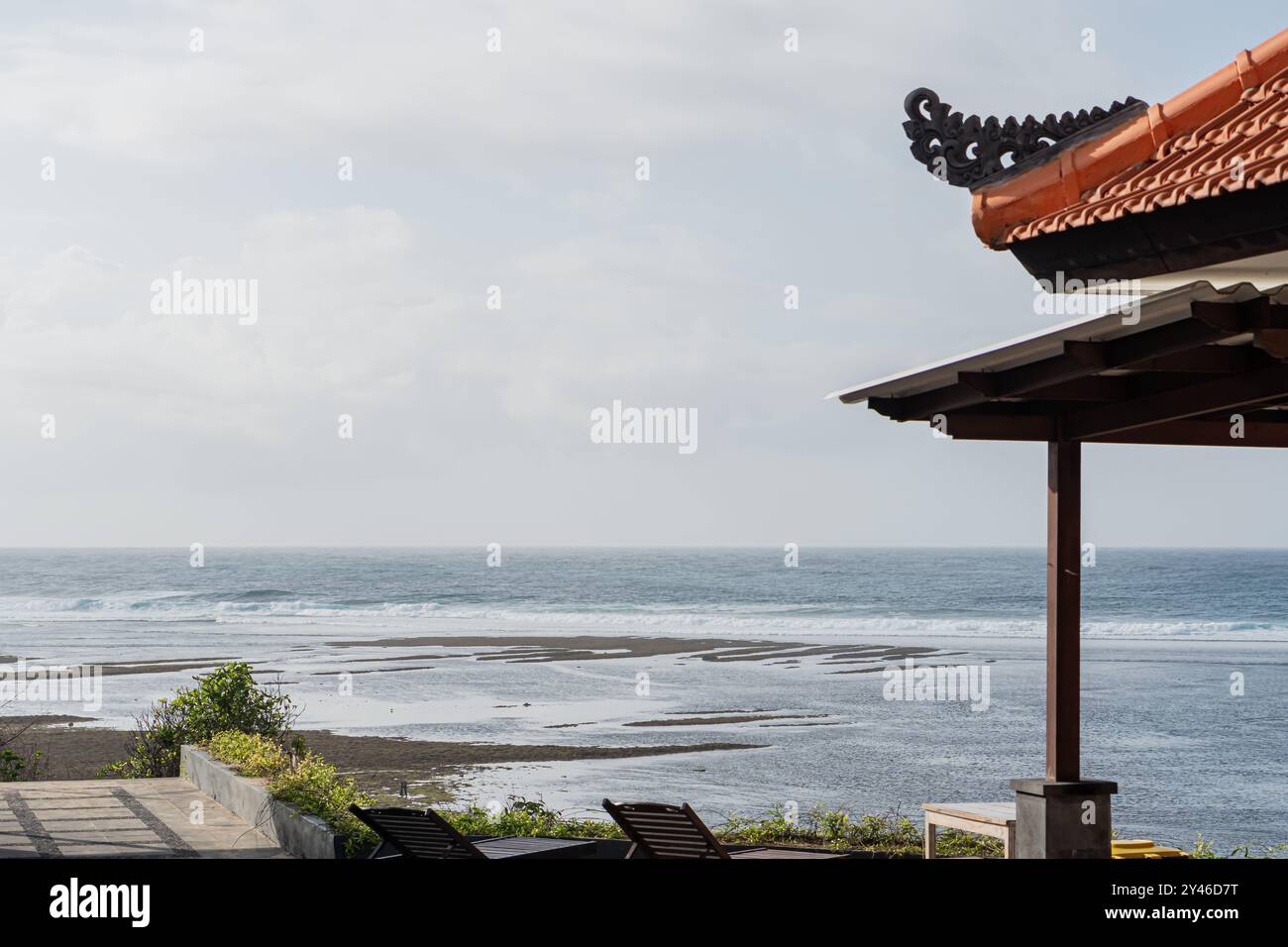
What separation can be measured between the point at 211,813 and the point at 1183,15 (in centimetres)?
1019

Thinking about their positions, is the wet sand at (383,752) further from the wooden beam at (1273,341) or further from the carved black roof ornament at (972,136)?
the wooden beam at (1273,341)

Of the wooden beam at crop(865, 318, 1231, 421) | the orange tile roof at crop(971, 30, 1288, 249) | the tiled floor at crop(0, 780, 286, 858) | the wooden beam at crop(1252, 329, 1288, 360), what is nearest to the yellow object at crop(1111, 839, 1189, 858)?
the wooden beam at crop(865, 318, 1231, 421)

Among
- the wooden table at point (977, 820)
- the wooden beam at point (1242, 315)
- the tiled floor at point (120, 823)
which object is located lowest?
the tiled floor at point (120, 823)

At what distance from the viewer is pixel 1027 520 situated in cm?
7469

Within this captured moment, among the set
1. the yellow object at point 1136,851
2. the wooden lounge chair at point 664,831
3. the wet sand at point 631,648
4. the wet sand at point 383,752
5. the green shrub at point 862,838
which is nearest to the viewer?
the wooden lounge chair at point 664,831

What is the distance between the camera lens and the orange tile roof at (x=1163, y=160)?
15.2ft

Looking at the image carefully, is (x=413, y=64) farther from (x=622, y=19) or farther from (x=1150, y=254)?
(x=1150, y=254)

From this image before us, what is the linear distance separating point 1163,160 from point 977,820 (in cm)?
327

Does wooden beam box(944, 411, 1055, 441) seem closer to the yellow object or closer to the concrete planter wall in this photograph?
the yellow object

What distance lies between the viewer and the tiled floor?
710 centimetres

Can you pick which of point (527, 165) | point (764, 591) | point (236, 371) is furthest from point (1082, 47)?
point (236, 371)

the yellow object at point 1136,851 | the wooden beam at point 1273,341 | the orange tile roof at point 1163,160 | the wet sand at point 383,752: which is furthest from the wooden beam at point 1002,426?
the wet sand at point 383,752

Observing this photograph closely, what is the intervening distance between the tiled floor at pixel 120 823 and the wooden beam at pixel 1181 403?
4.73 m

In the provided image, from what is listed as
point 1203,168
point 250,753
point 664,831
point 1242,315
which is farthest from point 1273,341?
point 250,753
